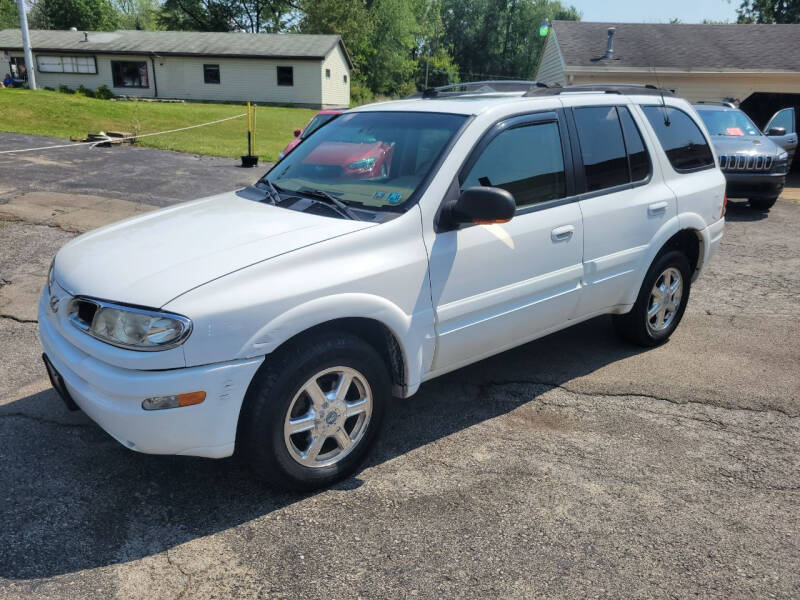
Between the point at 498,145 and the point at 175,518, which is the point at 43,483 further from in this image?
the point at 498,145

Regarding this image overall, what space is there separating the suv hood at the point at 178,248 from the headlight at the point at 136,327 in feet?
0.16

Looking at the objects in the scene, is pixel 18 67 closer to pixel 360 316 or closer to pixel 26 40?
pixel 26 40

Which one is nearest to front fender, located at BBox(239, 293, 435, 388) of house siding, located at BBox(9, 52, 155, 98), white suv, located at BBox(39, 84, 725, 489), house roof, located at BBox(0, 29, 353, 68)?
white suv, located at BBox(39, 84, 725, 489)

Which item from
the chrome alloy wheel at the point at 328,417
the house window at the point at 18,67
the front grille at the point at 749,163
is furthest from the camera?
the house window at the point at 18,67

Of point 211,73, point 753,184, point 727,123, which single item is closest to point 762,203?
point 753,184

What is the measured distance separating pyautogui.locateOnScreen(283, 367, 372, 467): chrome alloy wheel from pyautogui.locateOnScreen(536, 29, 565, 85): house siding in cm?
1989

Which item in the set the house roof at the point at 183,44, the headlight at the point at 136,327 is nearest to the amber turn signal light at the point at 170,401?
the headlight at the point at 136,327

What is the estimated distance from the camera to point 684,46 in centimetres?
2136

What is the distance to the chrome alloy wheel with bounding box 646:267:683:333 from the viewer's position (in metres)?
4.95

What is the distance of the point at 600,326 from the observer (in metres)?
5.75

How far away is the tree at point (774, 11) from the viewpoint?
50844 mm

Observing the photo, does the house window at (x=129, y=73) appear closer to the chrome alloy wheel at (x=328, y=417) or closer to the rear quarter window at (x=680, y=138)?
the rear quarter window at (x=680, y=138)

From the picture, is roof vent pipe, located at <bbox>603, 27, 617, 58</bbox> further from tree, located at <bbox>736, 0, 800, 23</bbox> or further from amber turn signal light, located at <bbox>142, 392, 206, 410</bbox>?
tree, located at <bbox>736, 0, 800, 23</bbox>

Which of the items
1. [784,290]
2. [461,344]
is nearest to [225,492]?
[461,344]
